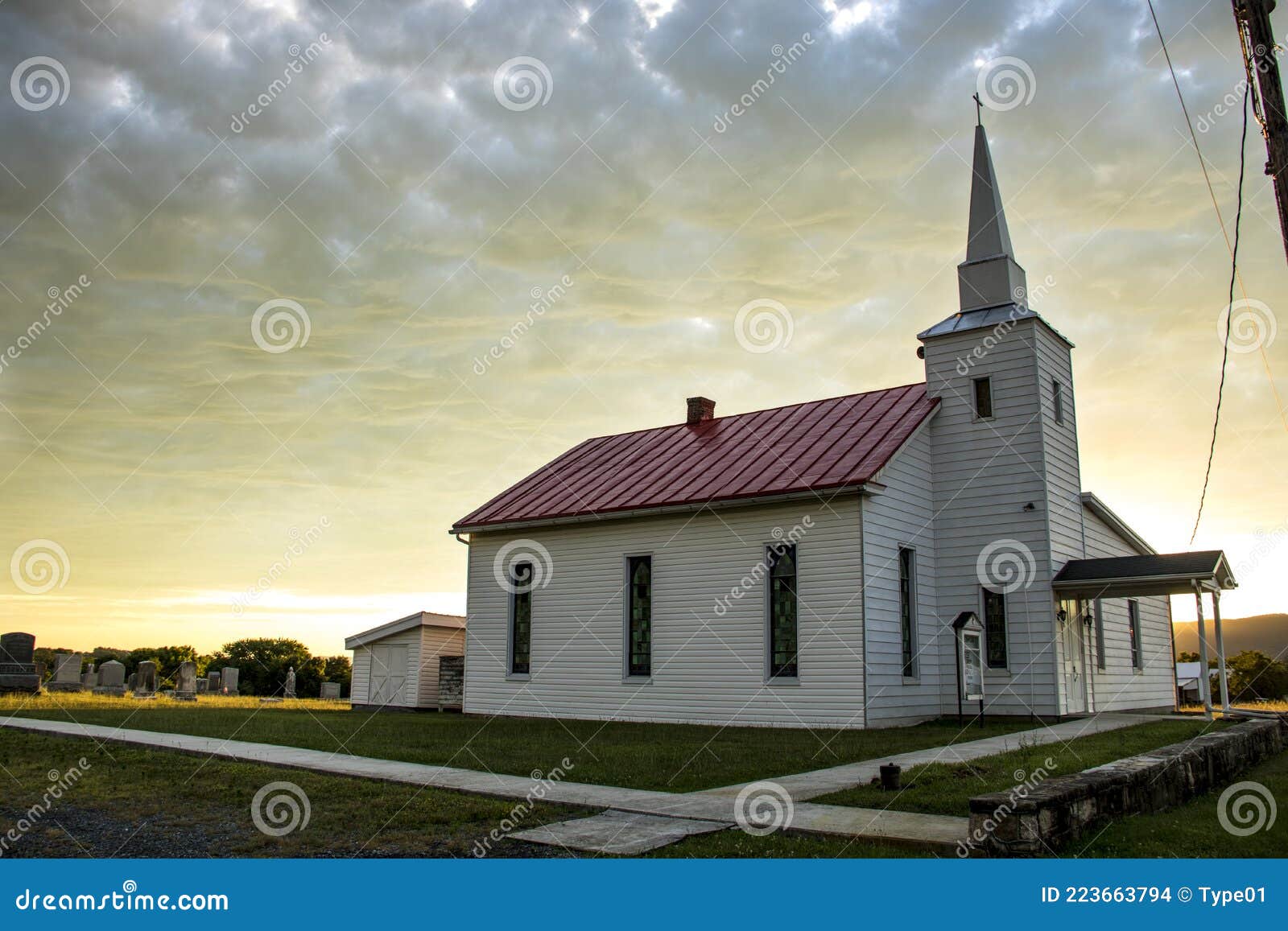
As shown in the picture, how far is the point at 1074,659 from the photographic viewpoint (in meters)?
20.2

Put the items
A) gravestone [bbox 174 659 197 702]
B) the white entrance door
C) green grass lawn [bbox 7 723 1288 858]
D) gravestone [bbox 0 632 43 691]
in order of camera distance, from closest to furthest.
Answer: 1. green grass lawn [bbox 7 723 1288 858]
2. the white entrance door
3. gravestone [bbox 0 632 43 691]
4. gravestone [bbox 174 659 197 702]

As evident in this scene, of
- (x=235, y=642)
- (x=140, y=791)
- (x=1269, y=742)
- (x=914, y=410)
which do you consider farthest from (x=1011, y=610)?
(x=235, y=642)

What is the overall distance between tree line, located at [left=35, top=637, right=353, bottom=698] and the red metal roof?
90.0 feet

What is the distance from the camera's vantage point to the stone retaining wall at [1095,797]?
6.17 meters

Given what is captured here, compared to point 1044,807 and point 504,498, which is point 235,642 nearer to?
point 504,498

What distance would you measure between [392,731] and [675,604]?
628 cm

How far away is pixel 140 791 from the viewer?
959 centimetres

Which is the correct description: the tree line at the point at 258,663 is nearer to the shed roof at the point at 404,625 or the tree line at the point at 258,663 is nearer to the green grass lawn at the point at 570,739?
the shed roof at the point at 404,625

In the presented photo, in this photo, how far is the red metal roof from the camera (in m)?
19.3

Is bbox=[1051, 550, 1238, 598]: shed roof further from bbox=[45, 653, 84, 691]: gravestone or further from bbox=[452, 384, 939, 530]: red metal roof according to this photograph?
bbox=[45, 653, 84, 691]: gravestone

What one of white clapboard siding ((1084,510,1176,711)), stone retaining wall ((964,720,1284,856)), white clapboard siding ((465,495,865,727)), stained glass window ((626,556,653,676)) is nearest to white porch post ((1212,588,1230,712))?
white clapboard siding ((1084,510,1176,711))

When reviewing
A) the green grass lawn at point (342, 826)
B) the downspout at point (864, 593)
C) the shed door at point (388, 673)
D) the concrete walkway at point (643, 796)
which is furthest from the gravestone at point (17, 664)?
the downspout at point (864, 593)

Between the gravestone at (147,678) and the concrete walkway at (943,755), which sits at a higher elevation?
the gravestone at (147,678)

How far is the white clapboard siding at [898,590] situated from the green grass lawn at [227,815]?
10.7 metres
